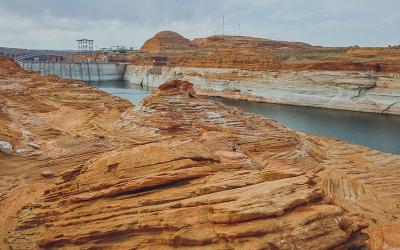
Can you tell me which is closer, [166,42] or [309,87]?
[309,87]

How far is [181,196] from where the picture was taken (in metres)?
10.1

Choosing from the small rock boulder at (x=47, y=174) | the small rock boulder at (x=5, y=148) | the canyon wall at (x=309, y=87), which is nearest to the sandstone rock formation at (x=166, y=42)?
the canyon wall at (x=309, y=87)

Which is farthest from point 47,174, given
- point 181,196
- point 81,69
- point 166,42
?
point 166,42

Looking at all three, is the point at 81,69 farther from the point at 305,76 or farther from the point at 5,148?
the point at 5,148

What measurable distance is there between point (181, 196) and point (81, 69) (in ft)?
336

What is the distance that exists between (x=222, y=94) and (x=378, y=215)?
56.8m

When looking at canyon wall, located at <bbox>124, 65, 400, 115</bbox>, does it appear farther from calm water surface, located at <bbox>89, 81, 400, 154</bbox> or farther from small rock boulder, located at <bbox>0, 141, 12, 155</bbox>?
small rock boulder, located at <bbox>0, 141, 12, 155</bbox>

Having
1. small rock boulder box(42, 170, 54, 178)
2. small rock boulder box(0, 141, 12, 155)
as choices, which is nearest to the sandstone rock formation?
small rock boulder box(0, 141, 12, 155)

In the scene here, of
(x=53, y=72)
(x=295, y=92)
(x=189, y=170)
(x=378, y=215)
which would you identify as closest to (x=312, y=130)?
(x=295, y=92)

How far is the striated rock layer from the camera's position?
911cm

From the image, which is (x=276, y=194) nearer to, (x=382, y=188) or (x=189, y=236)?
(x=189, y=236)

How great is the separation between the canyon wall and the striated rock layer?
36.9 metres

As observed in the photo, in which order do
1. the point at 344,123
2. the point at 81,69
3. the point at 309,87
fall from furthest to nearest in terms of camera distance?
1. the point at 81,69
2. the point at 309,87
3. the point at 344,123

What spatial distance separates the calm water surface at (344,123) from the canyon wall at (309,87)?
2.27 meters
